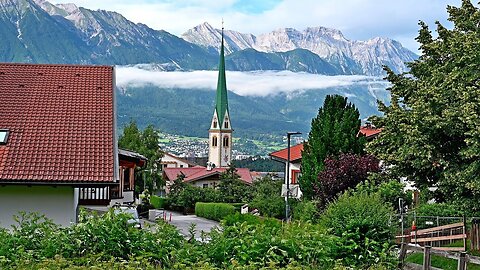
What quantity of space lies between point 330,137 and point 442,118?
15.3 meters

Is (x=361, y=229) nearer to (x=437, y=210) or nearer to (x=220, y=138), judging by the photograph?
(x=437, y=210)

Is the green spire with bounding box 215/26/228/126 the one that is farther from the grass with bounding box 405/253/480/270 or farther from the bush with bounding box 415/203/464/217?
the grass with bounding box 405/253/480/270

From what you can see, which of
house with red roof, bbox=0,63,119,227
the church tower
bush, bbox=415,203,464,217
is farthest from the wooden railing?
the church tower


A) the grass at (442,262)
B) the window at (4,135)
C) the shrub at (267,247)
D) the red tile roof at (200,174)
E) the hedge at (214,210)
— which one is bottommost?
→ the hedge at (214,210)

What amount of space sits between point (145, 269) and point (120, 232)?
5.37 ft

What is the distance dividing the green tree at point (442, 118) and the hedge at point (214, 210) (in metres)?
29.4

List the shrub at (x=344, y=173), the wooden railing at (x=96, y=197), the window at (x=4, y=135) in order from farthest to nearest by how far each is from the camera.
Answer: the shrub at (x=344, y=173) < the wooden railing at (x=96, y=197) < the window at (x=4, y=135)

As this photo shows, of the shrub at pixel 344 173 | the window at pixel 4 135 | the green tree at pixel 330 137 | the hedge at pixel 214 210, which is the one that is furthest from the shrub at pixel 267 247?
the hedge at pixel 214 210

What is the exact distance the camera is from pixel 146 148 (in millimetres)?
72062

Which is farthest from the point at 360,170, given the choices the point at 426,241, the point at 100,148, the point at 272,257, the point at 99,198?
the point at 272,257

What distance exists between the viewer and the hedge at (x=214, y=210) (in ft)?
178

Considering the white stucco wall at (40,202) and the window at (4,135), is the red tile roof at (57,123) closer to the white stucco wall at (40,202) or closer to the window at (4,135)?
the window at (4,135)

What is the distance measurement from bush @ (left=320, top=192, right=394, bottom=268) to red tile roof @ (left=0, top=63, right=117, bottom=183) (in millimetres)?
4934

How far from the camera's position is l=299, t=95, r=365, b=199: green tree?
35812 millimetres
